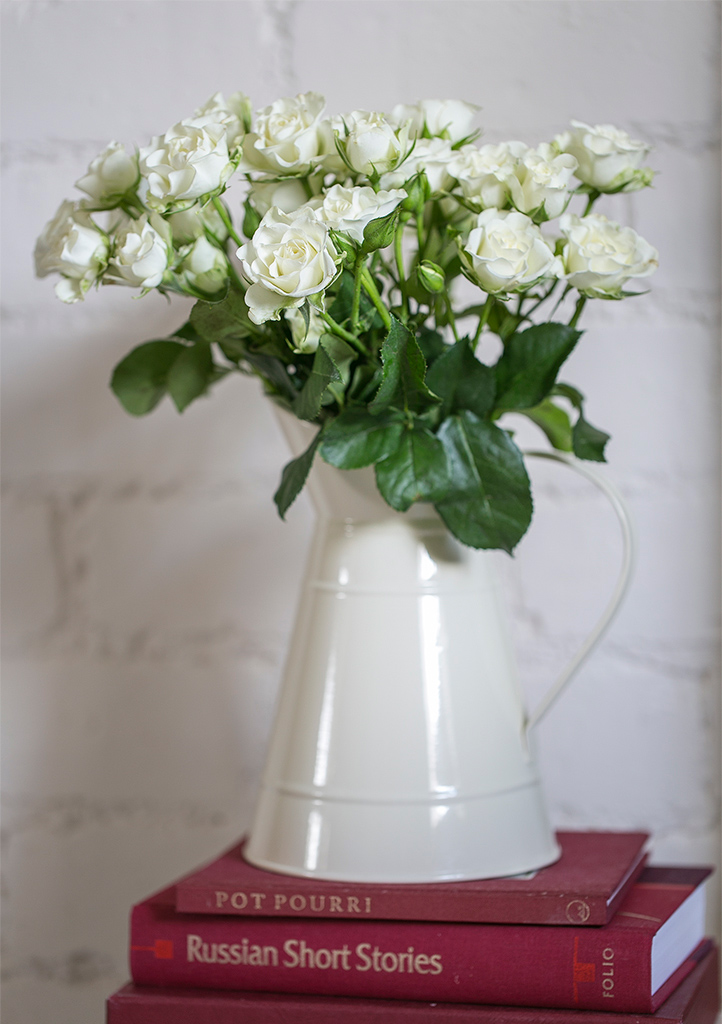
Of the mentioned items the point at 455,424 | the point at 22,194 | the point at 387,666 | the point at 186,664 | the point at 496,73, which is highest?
the point at 496,73

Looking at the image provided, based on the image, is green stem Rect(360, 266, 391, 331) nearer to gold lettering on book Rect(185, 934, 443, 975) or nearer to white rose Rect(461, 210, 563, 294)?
white rose Rect(461, 210, 563, 294)

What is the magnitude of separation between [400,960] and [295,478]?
274 mm

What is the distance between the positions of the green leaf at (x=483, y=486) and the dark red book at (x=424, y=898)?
7.6 inches

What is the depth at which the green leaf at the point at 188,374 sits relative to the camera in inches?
23.7

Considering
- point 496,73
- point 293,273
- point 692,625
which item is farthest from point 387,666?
point 496,73

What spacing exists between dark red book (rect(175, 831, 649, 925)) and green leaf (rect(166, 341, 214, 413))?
30 cm

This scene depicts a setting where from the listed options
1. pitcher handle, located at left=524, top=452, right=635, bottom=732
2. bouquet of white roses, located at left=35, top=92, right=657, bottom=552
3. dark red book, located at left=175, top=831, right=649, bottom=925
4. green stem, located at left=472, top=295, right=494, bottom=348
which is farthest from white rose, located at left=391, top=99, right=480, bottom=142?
dark red book, located at left=175, top=831, right=649, bottom=925

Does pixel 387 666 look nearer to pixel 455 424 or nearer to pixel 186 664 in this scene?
pixel 455 424

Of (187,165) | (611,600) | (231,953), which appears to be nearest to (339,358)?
(187,165)

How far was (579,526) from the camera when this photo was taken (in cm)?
79

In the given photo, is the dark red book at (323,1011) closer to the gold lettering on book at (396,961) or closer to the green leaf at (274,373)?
the gold lettering on book at (396,961)

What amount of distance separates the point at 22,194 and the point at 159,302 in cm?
16

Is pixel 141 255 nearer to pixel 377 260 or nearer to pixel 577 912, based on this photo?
pixel 377 260

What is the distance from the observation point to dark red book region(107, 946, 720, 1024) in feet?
1.58
